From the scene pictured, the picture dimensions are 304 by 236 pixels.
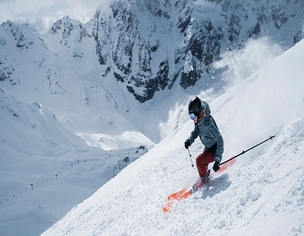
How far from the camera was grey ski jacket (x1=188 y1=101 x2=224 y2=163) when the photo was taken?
8.08 meters

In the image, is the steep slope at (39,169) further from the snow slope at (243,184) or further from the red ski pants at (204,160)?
the red ski pants at (204,160)

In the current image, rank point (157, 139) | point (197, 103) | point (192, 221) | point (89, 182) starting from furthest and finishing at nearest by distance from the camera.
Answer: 1. point (157, 139)
2. point (89, 182)
3. point (197, 103)
4. point (192, 221)

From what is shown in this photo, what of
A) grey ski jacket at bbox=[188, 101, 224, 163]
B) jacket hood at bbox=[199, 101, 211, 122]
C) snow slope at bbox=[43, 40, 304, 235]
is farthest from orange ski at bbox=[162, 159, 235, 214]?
jacket hood at bbox=[199, 101, 211, 122]

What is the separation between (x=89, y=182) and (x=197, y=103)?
53153 mm

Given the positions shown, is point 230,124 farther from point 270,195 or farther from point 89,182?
point 89,182

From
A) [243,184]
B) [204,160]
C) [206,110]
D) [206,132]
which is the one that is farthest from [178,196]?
[206,110]

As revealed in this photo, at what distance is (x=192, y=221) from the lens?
7121 mm

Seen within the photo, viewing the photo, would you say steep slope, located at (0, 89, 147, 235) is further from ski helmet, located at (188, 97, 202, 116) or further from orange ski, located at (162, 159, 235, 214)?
ski helmet, located at (188, 97, 202, 116)

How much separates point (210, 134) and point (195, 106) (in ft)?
2.84

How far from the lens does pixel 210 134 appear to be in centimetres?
812

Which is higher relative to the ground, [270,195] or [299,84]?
[299,84]

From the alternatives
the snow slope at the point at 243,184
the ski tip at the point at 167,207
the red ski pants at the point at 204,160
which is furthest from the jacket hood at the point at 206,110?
the ski tip at the point at 167,207

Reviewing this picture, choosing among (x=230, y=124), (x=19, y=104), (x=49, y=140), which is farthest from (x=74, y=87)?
(x=230, y=124)

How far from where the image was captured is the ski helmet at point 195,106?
7.93 meters
